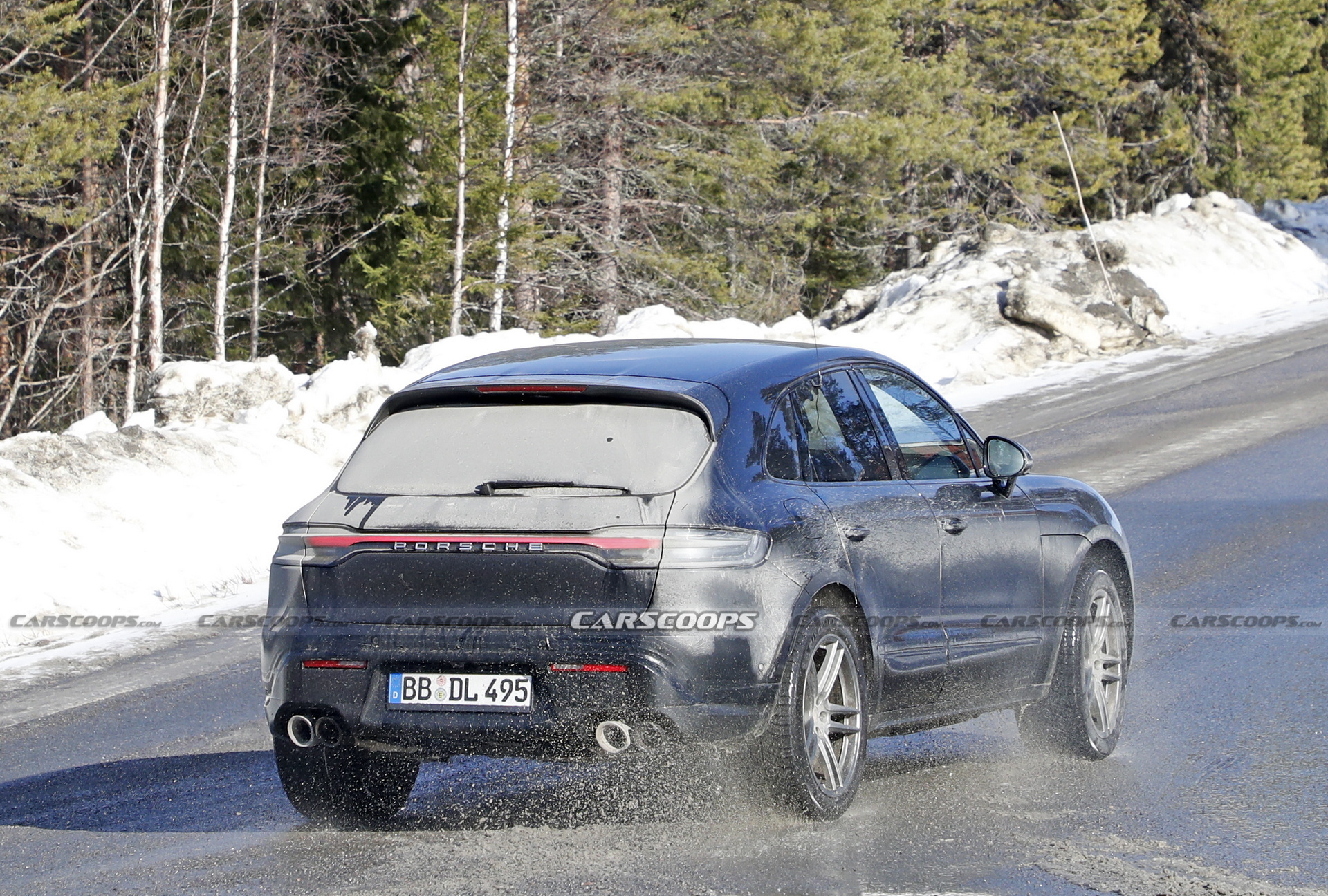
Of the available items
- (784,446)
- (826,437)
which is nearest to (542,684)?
(784,446)

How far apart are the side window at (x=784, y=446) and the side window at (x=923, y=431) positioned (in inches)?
25.1

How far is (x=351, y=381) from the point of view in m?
15.8

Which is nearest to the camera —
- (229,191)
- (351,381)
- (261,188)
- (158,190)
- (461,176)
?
(351,381)

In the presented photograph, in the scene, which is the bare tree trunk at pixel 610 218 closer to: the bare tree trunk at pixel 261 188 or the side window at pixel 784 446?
the bare tree trunk at pixel 261 188

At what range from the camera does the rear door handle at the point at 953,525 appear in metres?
5.49

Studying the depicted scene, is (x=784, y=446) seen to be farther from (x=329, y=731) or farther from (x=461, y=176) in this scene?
(x=461, y=176)

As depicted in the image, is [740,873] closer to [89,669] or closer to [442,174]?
[89,669]

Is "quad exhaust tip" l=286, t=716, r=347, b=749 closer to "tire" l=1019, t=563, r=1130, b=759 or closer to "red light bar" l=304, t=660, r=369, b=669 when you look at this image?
"red light bar" l=304, t=660, r=369, b=669

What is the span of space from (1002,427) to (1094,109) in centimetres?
2940

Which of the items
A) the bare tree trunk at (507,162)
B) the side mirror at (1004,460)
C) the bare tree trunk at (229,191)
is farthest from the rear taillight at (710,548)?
the bare tree trunk at (229,191)

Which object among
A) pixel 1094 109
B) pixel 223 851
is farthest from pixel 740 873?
pixel 1094 109

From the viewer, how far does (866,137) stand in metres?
30.6

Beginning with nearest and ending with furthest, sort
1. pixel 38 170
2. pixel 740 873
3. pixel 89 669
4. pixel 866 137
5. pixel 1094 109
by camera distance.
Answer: pixel 740 873
pixel 89 669
pixel 38 170
pixel 866 137
pixel 1094 109

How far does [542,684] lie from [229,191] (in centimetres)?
2486
